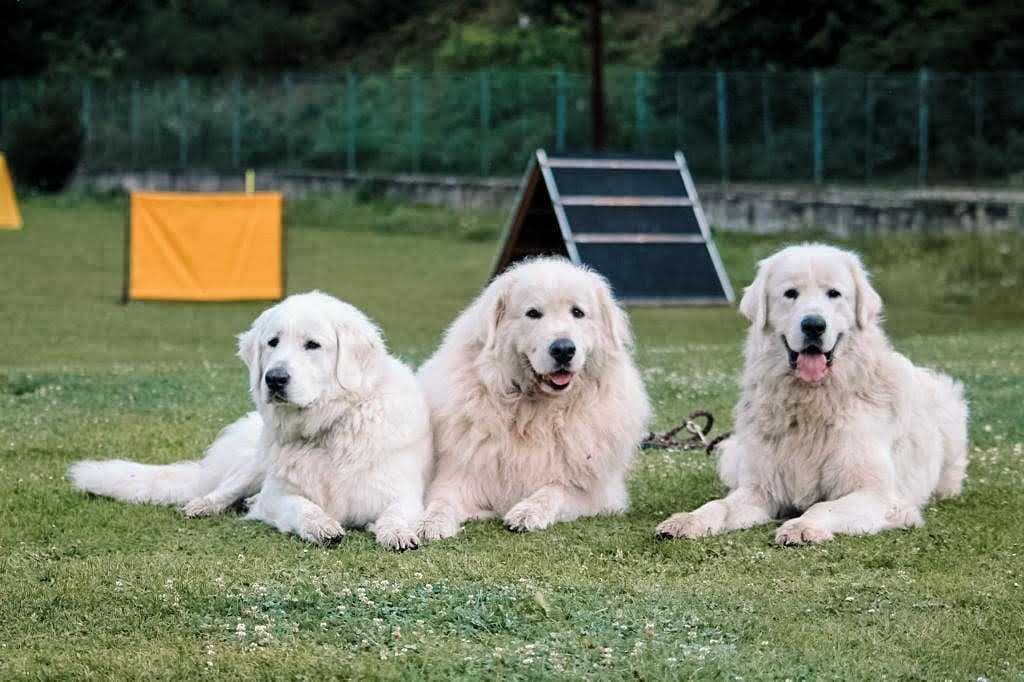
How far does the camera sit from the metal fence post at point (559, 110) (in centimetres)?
3412

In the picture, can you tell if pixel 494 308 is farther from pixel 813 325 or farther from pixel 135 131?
pixel 135 131

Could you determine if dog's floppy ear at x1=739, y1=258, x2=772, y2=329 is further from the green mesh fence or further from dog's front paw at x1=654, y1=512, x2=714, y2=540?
the green mesh fence

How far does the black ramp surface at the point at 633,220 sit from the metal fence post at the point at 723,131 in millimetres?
11549

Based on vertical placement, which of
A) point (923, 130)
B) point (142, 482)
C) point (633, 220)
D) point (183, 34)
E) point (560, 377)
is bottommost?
point (142, 482)

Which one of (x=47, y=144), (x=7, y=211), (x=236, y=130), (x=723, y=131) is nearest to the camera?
(x=723, y=131)

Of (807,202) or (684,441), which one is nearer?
(684,441)

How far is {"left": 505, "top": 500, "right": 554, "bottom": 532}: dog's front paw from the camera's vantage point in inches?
305

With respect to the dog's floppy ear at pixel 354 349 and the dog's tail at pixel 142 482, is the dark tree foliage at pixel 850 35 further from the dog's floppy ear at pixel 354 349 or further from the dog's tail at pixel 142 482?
→ the dog's floppy ear at pixel 354 349

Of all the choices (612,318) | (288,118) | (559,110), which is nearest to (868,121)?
(559,110)

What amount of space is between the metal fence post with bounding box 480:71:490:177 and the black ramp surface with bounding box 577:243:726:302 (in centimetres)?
1542

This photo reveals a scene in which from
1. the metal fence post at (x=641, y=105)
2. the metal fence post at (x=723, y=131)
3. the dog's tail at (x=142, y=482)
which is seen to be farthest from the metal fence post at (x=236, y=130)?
the dog's tail at (x=142, y=482)

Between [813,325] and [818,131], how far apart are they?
2328 centimetres

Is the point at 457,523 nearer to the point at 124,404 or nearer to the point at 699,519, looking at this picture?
the point at 699,519

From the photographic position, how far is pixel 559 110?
34312mm
